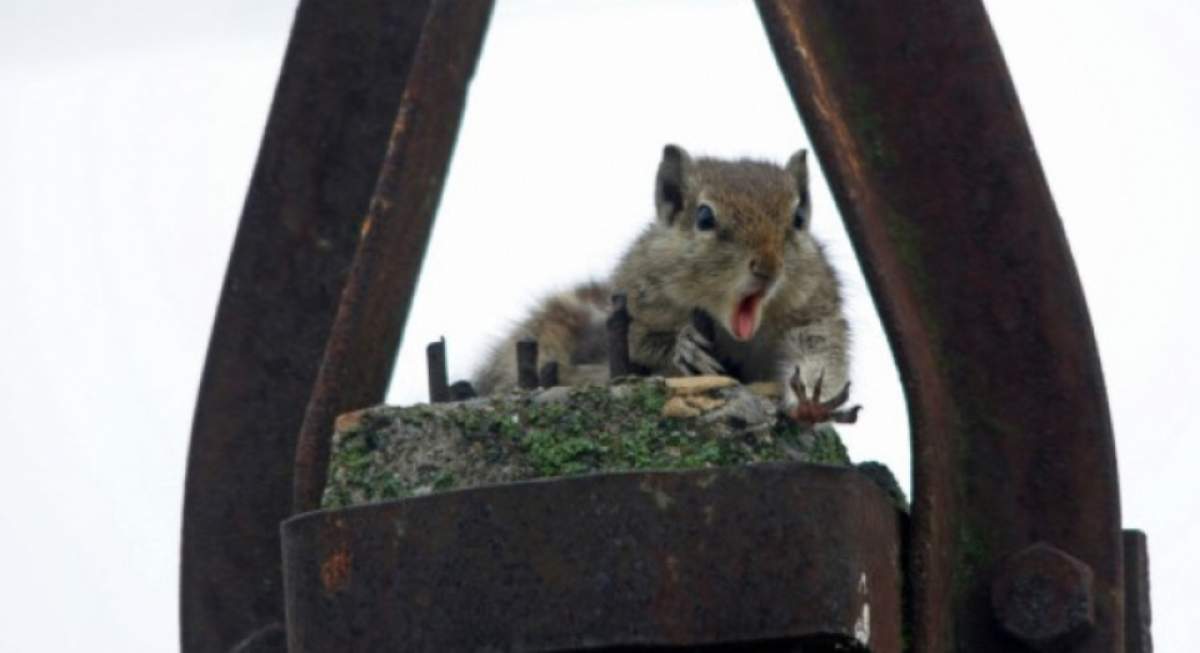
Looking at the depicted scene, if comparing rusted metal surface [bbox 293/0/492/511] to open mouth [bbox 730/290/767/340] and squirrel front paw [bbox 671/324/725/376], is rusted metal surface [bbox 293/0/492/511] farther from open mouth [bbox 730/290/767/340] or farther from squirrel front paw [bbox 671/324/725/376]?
open mouth [bbox 730/290/767/340]

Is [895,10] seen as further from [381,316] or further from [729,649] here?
[729,649]

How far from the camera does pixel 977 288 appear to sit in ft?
11.9

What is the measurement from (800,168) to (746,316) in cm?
74

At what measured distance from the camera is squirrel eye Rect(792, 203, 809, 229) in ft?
18.1

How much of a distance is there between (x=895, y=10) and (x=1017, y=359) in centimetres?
53

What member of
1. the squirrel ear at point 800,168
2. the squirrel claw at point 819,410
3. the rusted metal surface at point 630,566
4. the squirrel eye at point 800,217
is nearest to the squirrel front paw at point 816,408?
the squirrel claw at point 819,410

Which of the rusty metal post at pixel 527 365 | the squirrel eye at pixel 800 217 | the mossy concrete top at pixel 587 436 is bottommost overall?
the mossy concrete top at pixel 587 436

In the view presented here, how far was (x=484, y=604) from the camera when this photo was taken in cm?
307

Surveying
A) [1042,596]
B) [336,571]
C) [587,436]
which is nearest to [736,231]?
[1042,596]

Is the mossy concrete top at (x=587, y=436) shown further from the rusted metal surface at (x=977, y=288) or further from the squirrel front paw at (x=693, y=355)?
the squirrel front paw at (x=693, y=355)

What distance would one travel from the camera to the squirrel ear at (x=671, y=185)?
578 cm

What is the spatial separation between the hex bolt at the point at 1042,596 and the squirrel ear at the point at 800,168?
221cm

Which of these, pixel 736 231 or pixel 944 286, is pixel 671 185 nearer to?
pixel 736 231

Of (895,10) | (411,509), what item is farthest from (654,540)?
(895,10)
